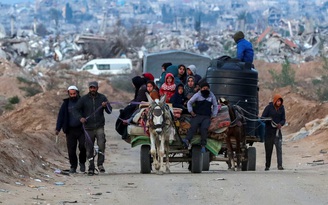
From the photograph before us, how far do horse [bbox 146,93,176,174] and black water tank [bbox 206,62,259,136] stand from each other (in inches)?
88.8

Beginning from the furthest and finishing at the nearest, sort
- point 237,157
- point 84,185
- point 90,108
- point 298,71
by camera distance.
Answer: point 298,71 < point 237,157 < point 90,108 < point 84,185

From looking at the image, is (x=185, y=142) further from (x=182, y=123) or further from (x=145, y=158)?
(x=145, y=158)

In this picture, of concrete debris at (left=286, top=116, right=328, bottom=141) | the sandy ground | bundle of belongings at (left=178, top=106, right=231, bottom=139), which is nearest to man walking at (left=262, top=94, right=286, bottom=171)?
the sandy ground

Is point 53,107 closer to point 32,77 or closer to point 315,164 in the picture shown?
point 315,164

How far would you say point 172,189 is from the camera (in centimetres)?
1691

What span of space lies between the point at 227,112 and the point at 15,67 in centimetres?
4930

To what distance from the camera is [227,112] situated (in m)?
20.8

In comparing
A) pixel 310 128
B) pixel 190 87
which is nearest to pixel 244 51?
pixel 190 87

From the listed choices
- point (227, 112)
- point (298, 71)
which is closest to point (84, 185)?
point (227, 112)

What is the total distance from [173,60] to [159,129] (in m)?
27.6

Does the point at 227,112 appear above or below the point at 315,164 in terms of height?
above

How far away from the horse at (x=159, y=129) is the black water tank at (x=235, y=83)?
226cm

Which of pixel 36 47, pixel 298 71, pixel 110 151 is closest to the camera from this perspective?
pixel 110 151

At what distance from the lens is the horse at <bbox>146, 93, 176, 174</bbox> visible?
767 inches
